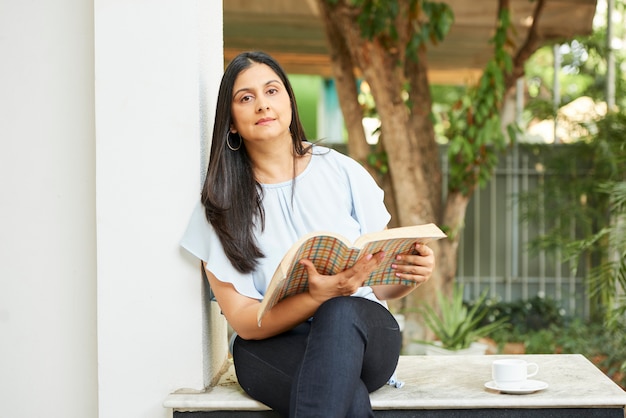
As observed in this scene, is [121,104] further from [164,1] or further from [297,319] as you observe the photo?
[297,319]

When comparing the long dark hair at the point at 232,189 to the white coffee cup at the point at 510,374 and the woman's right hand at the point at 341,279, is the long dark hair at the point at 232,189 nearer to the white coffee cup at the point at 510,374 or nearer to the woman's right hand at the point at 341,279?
the woman's right hand at the point at 341,279

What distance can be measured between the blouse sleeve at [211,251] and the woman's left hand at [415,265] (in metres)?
0.38

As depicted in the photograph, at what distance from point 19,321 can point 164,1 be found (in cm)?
98

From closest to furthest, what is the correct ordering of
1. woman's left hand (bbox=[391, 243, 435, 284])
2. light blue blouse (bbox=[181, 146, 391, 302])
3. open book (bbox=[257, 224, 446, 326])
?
open book (bbox=[257, 224, 446, 326]) → woman's left hand (bbox=[391, 243, 435, 284]) → light blue blouse (bbox=[181, 146, 391, 302])

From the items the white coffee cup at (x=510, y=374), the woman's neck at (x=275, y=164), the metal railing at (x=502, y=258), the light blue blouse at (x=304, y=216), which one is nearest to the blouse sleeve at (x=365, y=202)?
the light blue blouse at (x=304, y=216)

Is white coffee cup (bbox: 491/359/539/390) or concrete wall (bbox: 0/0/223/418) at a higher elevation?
concrete wall (bbox: 0/0/223/418)

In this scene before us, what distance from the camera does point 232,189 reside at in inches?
87.4

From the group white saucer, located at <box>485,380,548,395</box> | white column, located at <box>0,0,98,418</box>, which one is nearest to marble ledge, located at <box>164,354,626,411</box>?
white saucer, located at <box>485,380,548,395</box>

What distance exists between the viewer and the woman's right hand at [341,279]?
1.95m

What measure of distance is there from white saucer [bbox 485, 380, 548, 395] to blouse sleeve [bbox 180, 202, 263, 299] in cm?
65

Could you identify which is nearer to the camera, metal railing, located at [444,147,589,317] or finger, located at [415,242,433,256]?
finger, located at [415,242,433,256]

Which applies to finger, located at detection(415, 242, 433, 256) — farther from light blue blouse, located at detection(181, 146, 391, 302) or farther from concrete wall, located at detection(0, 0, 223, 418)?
concrete wall, located at detection(0, 0, 223, 418)

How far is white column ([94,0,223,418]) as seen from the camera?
2254mm

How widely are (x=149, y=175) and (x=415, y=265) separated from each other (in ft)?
2.46
